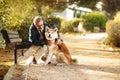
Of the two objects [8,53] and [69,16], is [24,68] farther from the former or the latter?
[69,16]

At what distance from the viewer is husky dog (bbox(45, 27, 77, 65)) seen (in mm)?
13109

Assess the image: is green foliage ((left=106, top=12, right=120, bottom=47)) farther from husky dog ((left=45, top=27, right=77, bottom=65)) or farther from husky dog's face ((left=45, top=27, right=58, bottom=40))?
husky dog's face ((left=45, top=27, right=58, bottom=40))

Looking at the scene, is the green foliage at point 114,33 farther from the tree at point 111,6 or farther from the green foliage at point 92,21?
the tree at point 111,6

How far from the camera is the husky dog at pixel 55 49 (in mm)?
13109

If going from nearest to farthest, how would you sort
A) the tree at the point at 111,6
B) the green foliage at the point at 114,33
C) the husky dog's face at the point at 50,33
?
1. the husky dog's face at the point at 50,33
2. the green foliage at the point at 114,33
3. the tree at the point at 111,6

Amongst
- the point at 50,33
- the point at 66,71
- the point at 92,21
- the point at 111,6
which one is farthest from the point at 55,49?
the point at 111,6

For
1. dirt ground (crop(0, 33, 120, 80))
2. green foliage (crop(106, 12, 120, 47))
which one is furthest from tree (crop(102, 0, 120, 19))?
dirt ground (crop(0, 33, 120, 80))

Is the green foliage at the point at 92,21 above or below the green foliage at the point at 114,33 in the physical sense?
below

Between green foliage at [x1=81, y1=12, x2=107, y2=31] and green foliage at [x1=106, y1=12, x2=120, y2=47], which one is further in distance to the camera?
green foliage at [x1=81, y1=12, x2=107, y2=31]

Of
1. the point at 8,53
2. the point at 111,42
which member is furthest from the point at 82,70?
the point at 111,42

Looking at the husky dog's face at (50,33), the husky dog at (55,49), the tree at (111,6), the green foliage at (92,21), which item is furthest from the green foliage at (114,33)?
the tree at (111,6)

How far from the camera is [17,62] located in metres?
13.0

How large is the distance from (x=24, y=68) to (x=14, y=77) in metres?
1.66

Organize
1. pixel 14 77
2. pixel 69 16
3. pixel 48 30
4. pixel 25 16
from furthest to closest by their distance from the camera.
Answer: pixel 69 16
pixel 25 16
pixel 48 30
pixel 14 77
